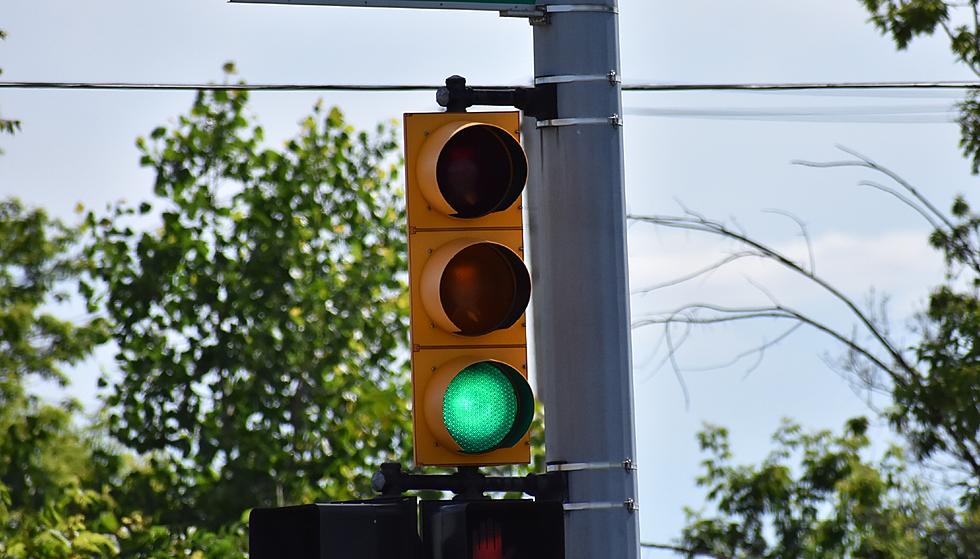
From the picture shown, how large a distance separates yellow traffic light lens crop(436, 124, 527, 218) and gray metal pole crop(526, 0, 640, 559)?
41 cm

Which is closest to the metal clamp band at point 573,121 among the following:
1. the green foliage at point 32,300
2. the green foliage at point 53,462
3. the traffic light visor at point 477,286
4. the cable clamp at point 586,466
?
the traffic light visor at point 477,286

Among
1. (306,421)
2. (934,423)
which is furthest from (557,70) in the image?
(306,421)

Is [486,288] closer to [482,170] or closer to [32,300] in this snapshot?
[482,170]

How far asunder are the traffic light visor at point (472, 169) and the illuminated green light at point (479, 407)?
1.70 feet

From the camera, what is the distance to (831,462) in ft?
71.1

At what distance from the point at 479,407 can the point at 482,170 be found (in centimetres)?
76

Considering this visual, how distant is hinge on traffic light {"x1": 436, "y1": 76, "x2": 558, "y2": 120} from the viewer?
16.7ft

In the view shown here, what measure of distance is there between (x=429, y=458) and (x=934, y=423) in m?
11.7

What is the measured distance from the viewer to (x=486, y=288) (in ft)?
16.0

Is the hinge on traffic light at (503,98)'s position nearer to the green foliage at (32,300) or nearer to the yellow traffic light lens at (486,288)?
the yellow traffic light lens at (486,288)

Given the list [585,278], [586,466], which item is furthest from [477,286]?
[586,466]

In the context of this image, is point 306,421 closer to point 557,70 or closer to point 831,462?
point 831,462

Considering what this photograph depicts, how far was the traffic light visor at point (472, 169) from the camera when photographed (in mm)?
4871

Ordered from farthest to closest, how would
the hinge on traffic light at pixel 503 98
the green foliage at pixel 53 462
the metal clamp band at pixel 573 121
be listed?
the green foliage at pixel 53 462 < the metal clamp band at pixel 573 121 < the hinge on traffic light at pixel 503 98
